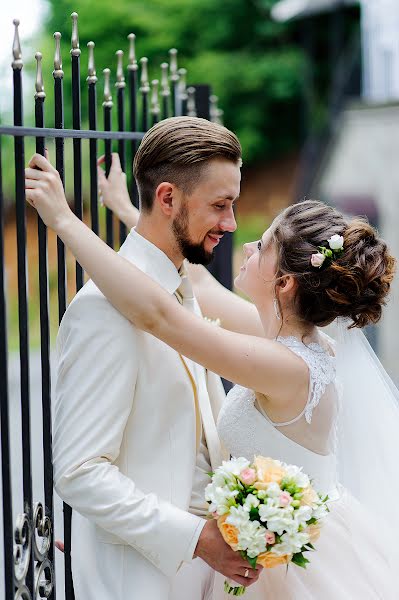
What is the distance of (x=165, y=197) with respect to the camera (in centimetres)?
290

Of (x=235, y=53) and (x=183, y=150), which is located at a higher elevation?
(x=235, y=53)

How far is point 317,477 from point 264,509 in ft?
1.99

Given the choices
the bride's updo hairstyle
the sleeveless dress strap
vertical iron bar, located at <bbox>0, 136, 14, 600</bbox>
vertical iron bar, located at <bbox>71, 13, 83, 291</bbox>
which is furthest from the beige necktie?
vertical iron bar, located at <bbox>0, 136, 14, 600</bbox>

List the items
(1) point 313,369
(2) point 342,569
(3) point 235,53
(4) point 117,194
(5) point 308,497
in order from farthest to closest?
(3) point 235,53 → (4) point 117,194 → (2) point 342,569 → (1) point 313,369 → (5) point 308,497

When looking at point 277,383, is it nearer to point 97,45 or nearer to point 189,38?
point 97,45

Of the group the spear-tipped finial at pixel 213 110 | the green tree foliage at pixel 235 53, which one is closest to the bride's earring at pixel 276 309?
the spear-tipped finial at pixel 213 110

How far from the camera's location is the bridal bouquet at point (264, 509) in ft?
8.46

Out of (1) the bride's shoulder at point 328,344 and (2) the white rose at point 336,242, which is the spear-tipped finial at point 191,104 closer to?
(1) the bride's shoulder at point 328,344

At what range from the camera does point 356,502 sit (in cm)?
332

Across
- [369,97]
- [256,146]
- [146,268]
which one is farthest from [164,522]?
[256,146]

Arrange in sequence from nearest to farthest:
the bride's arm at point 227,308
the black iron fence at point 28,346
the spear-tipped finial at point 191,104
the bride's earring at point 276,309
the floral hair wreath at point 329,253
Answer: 1. the black iron fence at point 28,346
2. the floral hair wreath at point 329,253
3. the bride's earring at point 276,309
4. the bride's arm at point 227,308
5. the spear-tipped finial at point 191,104

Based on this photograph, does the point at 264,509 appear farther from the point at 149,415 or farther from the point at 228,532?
the point at 149,415

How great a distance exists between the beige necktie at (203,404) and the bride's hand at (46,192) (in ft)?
1.67

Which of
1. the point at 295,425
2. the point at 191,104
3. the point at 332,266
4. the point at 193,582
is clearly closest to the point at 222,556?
the point at 193,582
